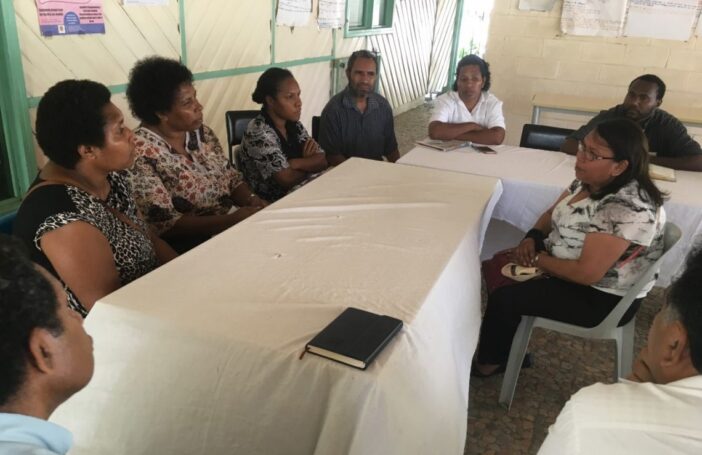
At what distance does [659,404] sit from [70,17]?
2601mm

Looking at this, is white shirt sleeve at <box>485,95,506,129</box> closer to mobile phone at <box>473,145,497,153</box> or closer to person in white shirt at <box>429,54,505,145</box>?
person in white shirt at <box>429,54,505,145</box>

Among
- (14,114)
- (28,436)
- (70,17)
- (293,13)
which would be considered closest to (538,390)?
(28,436)

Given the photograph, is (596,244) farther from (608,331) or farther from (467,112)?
(467,112)

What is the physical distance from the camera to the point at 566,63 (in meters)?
4.51

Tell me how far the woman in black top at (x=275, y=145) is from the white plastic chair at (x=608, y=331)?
4.07 ft

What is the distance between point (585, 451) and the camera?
2.71ft

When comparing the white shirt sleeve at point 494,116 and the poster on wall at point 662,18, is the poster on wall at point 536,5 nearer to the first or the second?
the poster on wall at point 662,18

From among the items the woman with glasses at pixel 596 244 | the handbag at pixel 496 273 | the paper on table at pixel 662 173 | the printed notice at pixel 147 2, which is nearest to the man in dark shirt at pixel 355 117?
the printed notice at pixel 147 2

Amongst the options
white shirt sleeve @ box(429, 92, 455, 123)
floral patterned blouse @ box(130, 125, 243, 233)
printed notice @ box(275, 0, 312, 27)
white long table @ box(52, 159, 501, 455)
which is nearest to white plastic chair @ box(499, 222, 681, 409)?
white long table @ box(52, 159, 501, 455)

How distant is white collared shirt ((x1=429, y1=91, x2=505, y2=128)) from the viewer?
3.13 metres

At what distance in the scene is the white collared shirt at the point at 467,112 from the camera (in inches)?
123

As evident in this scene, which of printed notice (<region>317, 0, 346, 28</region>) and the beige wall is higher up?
printed notice (<region>317, 0, 346, 28</region>)

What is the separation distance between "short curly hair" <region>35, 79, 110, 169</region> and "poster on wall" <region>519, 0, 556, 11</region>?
394 centimetres

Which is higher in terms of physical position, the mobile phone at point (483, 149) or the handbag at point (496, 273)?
the mobile phone at point (483, 149)
